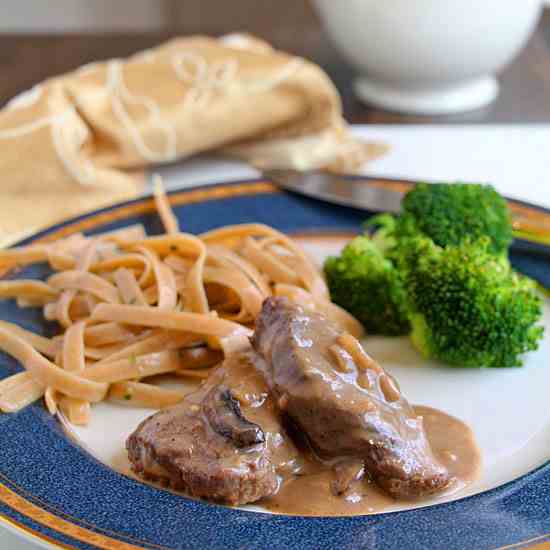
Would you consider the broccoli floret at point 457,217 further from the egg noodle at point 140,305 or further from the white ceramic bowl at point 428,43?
the white ceramic bowl at point 428,43

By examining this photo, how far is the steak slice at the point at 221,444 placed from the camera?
87.5 inches

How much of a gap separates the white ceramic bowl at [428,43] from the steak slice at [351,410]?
108 inches

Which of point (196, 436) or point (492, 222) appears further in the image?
point (492, 222)

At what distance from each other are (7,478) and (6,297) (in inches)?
40.7

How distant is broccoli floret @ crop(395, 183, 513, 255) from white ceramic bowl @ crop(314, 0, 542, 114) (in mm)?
1627

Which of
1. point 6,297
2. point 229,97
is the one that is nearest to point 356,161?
point 229,97

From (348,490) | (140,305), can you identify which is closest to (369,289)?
(140,305)

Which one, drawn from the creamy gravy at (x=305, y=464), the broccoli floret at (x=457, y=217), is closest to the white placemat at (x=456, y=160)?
the broccoli floret at (x=457, y=217)

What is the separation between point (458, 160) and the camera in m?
4.61

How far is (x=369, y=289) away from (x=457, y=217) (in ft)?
1.57

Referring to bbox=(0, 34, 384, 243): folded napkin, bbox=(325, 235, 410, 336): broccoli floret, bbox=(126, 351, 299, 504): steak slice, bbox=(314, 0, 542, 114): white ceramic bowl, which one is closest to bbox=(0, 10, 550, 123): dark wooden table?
bbox=(314, 0, 542, 114): white ceramic bowl

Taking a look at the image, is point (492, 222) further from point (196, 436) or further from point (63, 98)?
point (63, 98)

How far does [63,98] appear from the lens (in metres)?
4.30

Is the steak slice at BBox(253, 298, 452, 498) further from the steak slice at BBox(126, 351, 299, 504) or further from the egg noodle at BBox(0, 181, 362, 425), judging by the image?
the egg noodle at BBox(0, 181, 362, 425)
